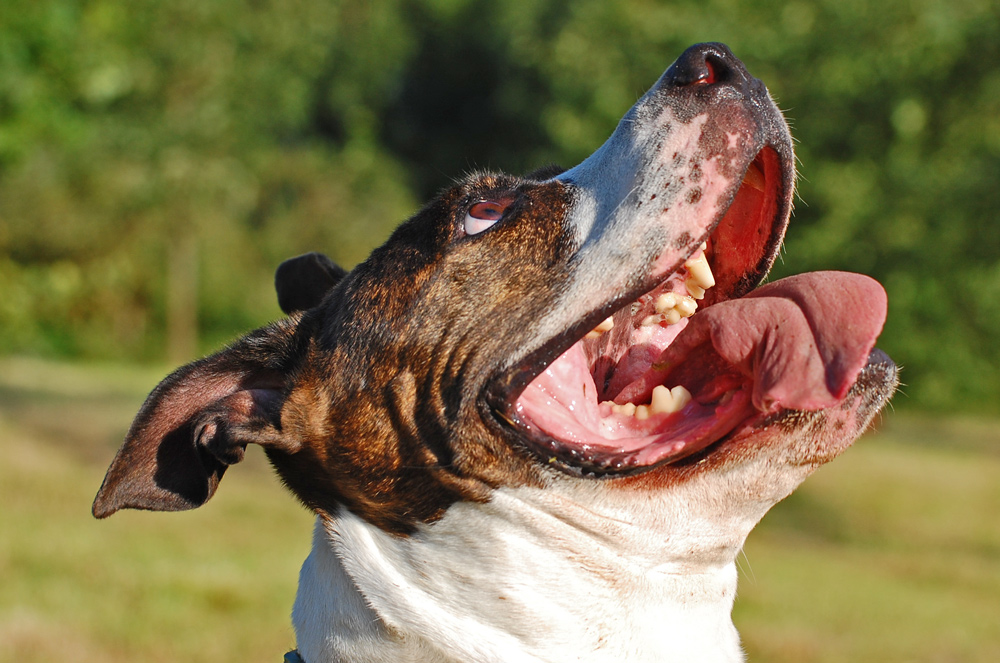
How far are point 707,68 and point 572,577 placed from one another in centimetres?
132

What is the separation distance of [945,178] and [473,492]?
8465 mm

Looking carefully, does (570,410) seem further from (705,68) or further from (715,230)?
(705,68)

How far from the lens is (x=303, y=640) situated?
111 inches

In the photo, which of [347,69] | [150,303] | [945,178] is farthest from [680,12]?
[347,69]

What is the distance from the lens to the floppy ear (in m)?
2.79

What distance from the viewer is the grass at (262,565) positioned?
228 inches

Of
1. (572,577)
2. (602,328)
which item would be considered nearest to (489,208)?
(602,328)

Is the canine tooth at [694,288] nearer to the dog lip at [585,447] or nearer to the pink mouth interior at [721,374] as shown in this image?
the pink mouth interior at [721,374]

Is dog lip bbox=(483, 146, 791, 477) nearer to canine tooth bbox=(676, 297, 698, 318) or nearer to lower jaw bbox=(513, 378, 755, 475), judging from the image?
lower jaw bbox=(513, 378, 755, 475)

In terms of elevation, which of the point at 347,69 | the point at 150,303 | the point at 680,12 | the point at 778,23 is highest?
the point at 347,69

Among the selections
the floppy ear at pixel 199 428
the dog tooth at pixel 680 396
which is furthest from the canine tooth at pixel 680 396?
the floppy ear at pixel 199 428

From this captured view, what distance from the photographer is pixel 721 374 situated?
8.58ft

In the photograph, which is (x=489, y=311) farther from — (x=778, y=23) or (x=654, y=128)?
(x=778, y=23)

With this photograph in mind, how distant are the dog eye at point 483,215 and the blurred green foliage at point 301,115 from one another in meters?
2.40
